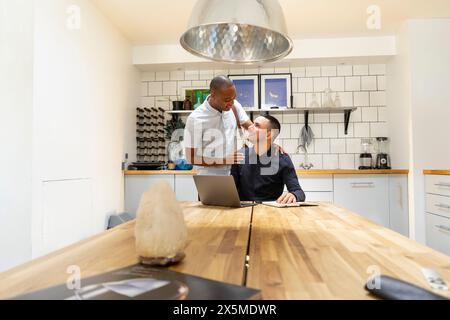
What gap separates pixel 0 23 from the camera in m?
2.13

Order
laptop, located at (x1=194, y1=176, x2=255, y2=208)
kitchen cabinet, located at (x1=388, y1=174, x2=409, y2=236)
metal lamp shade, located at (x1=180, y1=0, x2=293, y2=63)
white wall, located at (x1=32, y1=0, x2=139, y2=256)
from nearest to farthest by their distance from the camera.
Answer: metal lamp shade, located at (x1=180, y1=0, x2=293, y2=63) → laptop, located at (x1=194, y1=176, x2=255, y2=208) → white wall, located at (x1=32, y1=0, x2=139, y2=256) → kitchen cabinet, located at (x1=388, y1=174, x2=409, y2=236)

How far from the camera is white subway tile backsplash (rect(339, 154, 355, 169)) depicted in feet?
13.1

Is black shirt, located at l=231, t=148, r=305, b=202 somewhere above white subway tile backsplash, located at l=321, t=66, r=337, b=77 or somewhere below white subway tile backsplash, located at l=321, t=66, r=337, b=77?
below

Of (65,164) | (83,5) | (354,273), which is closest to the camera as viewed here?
(354,273)

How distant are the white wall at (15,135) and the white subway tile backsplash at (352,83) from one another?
331cm

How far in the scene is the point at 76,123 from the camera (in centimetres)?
269

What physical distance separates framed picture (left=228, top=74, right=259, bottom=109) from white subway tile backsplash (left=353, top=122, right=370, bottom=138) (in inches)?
48.1

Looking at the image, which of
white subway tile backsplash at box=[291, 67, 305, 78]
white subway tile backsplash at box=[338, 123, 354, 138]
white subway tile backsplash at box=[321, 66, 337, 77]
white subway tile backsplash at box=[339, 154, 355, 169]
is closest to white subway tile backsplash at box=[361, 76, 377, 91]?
white subway tile backsplash at box=[321, 66, 337, 77]

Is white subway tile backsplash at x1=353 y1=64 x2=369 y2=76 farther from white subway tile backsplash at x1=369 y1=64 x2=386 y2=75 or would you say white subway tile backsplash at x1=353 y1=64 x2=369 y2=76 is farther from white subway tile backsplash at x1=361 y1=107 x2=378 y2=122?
white subway tile backsplash at x1=361 y1=107 x2=378 y2=122

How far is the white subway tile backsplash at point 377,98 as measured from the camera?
398cm

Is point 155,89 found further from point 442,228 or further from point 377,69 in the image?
point 442,228

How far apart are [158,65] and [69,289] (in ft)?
12.1

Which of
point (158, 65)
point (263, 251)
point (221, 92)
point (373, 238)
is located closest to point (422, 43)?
point (221, 92)

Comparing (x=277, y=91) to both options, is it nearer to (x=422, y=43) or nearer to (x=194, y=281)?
(x=422, y=43)
